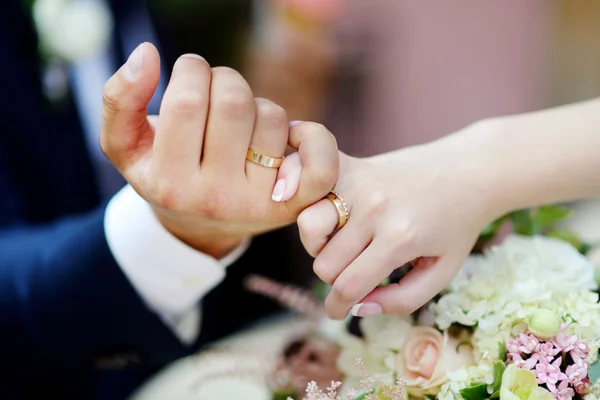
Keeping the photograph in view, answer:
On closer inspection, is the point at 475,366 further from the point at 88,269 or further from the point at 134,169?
the point at 88,269

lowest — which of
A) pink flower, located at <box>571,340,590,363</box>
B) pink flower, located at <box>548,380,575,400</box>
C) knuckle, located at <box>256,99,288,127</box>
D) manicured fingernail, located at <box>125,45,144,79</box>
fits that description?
pink flower, located at <box>548,380,575,400</box>

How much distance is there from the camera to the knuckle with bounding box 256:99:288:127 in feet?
1.74

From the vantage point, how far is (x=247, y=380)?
27.8 inches

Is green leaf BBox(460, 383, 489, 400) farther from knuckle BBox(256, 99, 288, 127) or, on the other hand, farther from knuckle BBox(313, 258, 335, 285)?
knuckle BBox(256, 99, 288, 127)

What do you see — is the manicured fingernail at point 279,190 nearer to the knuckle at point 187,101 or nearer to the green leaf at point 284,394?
the knuckle at point 187,101

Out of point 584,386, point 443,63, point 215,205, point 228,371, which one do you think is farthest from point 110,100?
point 443,63

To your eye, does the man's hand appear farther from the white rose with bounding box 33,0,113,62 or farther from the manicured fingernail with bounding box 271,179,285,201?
the white rose with bounding box 33,0,113,62

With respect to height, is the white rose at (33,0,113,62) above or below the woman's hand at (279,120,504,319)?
below

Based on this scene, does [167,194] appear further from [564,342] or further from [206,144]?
[564,342]

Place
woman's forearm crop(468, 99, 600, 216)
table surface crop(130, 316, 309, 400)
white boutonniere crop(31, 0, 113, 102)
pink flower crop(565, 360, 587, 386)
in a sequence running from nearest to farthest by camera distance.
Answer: pink flower crop(565, 360, 587, 386), woman's forearm crop(468, 99, 600, 216), table surface crop(130, 316, 309, 400), white boutonniere crop(31, 0, 113, 102)

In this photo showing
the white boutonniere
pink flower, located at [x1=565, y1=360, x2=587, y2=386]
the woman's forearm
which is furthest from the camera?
the white boutonniere

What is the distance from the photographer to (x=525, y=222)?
2.14 feet

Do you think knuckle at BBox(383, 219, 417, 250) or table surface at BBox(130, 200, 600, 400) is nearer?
knuckle at BBox(383, 219, 417, 250)

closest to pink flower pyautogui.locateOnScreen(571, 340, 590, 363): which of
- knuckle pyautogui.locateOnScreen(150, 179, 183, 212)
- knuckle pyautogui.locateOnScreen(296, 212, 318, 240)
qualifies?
knuckle pyautogui.locateOnScreen(296, 212, 318, 240)
